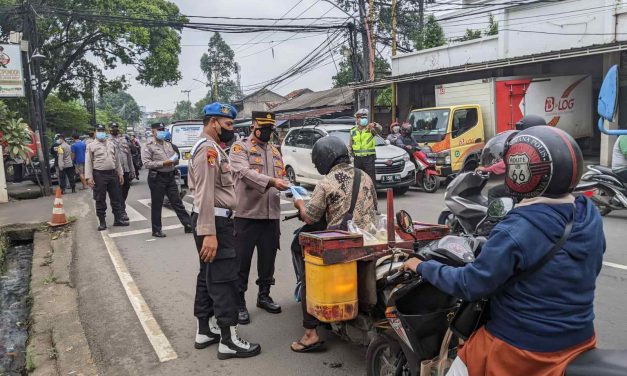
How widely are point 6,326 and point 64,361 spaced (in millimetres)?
1625

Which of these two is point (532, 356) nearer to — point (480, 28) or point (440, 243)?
point (440, 243)

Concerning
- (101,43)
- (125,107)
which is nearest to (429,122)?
(101,43)

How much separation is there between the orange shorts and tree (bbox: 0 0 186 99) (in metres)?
20.8

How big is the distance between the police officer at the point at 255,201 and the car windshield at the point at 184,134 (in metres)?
10.8

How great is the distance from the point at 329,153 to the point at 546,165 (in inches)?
81.9

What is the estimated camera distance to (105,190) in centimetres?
877

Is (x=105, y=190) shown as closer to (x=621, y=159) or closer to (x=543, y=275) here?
(x=543, y=275)

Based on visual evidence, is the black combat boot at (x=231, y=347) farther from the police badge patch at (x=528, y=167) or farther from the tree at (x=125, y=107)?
the tree at (x=125, y=107)

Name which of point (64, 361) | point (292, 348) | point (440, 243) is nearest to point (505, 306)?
point (440, 243)

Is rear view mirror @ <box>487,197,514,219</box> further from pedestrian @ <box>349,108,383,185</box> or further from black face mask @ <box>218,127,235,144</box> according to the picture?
pedestrian @ <box>349,108,383,185</box>

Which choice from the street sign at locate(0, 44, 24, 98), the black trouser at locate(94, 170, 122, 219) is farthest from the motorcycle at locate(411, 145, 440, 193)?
the street sign at locate(0, 44, 24, 98)

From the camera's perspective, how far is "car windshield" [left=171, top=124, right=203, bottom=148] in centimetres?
1479

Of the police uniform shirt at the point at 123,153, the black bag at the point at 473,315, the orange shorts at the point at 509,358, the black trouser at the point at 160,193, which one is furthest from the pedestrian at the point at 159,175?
the orange shorts at the point at 509,358

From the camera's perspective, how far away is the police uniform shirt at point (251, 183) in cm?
426
